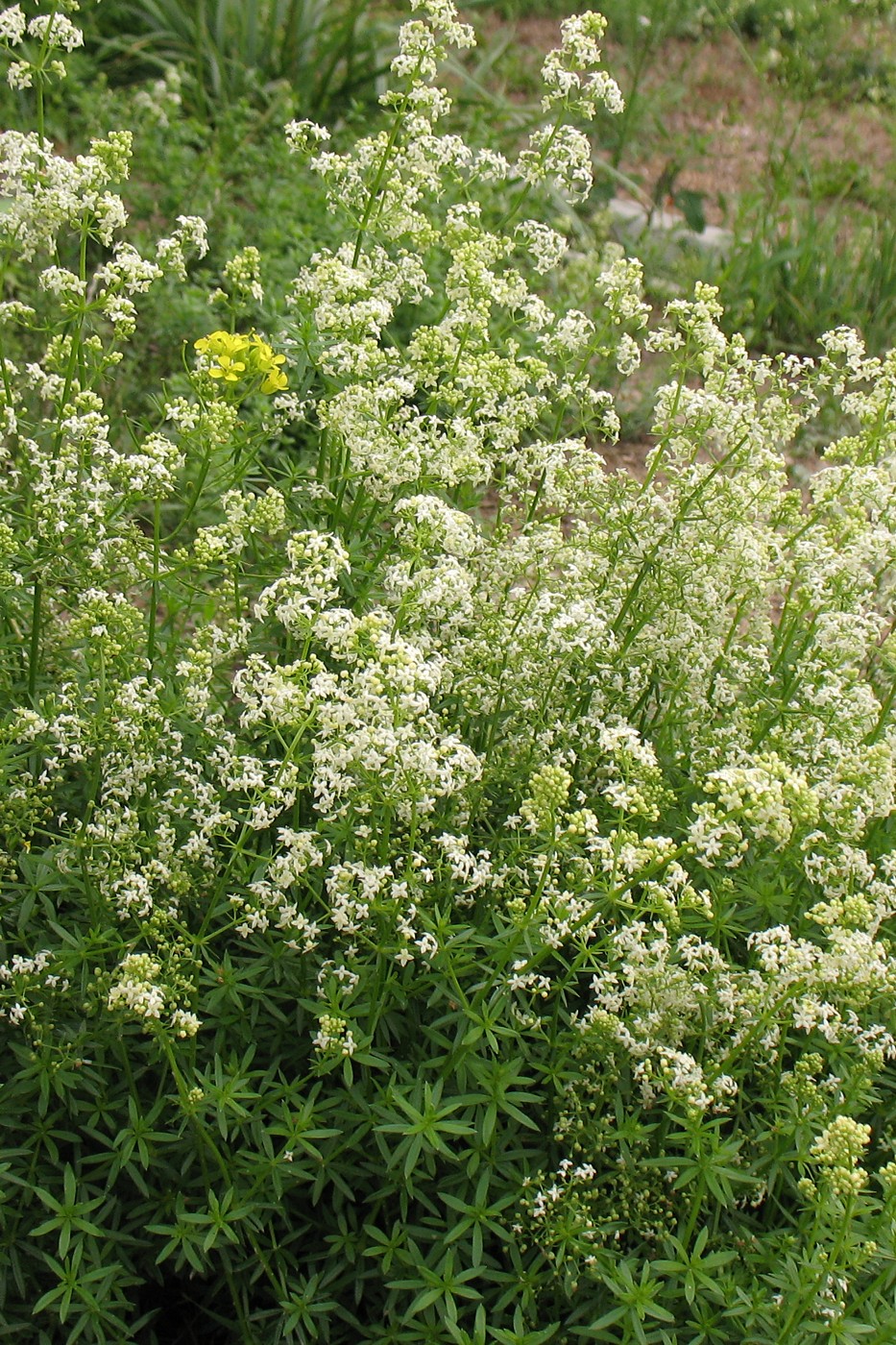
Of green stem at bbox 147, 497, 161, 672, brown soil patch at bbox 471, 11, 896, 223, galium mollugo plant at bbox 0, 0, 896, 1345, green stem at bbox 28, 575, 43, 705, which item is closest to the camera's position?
galium mollugo plant at bbox 0, 0, 896, 1345

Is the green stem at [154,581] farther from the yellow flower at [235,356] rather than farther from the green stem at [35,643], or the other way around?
the yellow flower at [235,356]

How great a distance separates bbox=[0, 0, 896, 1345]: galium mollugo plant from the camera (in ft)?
10.1

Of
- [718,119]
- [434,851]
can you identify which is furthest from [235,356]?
[718,119]

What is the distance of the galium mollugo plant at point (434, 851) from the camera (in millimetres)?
3084

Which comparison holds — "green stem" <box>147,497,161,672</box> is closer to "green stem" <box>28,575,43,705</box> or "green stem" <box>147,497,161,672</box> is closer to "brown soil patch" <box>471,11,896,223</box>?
"green stem" <box>28,575,43,705</box>

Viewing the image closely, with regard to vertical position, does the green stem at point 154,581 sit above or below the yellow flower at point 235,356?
below

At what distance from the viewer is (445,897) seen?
348cm

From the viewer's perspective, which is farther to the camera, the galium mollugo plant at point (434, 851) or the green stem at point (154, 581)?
the green stem at point (154, 581)

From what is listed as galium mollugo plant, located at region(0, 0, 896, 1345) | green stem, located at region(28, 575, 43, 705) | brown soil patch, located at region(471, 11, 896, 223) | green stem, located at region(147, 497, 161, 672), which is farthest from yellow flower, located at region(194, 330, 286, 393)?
brown soil patch, located at region(471, 11, 896, 223)

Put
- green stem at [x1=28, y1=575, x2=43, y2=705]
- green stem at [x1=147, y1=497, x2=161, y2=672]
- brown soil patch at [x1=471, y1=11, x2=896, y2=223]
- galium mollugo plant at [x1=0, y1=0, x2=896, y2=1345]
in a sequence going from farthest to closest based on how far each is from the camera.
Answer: brown soil patch at [x1=471, y1=11, x2=896, y2=223]
green stem at [x1=28, y1=575, x2=43, y2=705]
green stem at [x1=147, y1=497, x2=161, y2=672]
galium mollugo plant at [x1=0, y1=0, x2=896, y2=1345]

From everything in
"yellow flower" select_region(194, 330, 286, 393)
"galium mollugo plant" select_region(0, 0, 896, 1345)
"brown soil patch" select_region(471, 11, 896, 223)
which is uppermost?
"brown soil patch" select_region(471, 11, 896, 223)

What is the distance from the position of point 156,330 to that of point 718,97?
6.89m

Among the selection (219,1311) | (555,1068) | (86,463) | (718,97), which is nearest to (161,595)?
(86,463)

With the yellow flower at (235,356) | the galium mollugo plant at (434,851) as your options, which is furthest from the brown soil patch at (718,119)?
the yellow flower at (235,356)
